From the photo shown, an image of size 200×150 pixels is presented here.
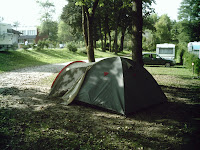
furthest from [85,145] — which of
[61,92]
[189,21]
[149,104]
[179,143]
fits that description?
[189,21]

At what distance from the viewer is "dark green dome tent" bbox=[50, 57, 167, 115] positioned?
20.7 feet

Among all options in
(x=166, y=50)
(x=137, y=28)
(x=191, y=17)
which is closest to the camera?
(x=137, y=28)

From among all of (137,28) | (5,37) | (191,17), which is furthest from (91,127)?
(191,17)

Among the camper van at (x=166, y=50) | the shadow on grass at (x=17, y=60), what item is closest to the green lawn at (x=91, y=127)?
the shadow on grass at (x=17, y=60)

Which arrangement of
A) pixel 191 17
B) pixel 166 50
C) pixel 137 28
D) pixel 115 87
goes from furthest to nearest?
pixel 191 17, pixel 166 50, pixel 137 28, pixel 115 87

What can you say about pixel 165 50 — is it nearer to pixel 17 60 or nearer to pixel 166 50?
pixel 166 50

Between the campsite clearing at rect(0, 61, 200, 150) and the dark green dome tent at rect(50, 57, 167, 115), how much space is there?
297 millimetres

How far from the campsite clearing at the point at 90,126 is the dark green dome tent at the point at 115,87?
0.30m

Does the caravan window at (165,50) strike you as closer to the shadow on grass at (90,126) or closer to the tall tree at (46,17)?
the shadow on grass at (90,126)

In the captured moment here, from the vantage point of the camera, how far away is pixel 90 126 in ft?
17.5

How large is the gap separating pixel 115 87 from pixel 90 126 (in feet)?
5.43

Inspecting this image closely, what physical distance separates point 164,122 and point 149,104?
1147 millimetres

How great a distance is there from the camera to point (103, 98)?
21.6 ft

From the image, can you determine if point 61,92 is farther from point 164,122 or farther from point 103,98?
point 164,122
